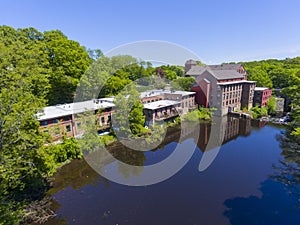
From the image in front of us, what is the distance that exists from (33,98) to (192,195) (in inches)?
427

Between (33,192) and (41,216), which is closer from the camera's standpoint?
(41,216)

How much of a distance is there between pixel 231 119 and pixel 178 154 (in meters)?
16.0

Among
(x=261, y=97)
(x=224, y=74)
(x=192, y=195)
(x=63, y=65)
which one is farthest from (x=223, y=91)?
(x=63, y=65)

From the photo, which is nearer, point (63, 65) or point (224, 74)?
point (63, 65)

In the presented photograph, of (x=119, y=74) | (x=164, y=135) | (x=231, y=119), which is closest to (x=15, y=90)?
(x=164, y=135)

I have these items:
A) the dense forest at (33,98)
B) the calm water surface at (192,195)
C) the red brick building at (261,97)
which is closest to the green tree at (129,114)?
the dense forest at (33,98)

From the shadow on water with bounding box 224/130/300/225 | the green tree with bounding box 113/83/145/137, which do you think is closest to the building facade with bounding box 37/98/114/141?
the green tree with bounding box 113/83/145/137

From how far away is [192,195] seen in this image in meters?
12.3

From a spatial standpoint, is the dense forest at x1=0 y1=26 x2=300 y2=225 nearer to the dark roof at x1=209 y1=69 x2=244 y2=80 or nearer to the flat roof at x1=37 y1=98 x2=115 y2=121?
the flat roof at x1=37 y1=98 x2=115 y2=121

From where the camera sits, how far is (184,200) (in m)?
11.8

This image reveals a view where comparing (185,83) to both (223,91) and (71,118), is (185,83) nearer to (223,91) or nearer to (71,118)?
(223,91)

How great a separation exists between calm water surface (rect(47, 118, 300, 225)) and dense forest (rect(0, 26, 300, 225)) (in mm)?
1667

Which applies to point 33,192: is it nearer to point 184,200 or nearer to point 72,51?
point 184,200

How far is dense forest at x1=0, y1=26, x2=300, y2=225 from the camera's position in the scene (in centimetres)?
823
